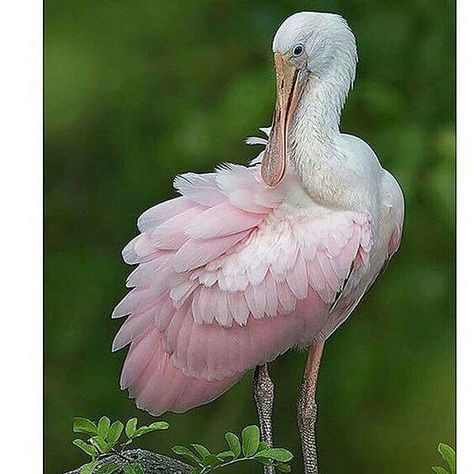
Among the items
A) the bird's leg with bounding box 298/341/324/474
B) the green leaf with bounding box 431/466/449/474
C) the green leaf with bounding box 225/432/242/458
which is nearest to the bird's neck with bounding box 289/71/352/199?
the bird's leg with bounding box 298/341/324/474

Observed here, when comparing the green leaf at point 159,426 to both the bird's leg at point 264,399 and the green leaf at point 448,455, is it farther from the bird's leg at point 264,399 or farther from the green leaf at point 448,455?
the green leaf at point 448,455

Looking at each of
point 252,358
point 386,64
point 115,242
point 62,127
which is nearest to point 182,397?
point 252,358

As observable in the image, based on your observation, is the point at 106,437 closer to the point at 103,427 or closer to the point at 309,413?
the point at 103,427

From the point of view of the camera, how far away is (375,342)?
2205 millimetres

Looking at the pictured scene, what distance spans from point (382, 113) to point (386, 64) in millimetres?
76

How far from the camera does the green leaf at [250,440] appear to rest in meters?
2.10

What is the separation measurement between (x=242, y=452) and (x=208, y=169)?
44 centimetres

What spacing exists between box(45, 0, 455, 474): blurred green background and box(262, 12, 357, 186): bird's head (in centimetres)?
7

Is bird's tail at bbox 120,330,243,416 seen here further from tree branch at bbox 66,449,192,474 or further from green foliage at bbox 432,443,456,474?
green foliage at bbox 432,443,456,474

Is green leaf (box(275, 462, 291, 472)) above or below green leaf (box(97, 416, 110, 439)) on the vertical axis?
below

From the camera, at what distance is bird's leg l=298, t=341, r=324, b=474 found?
86.0 inches

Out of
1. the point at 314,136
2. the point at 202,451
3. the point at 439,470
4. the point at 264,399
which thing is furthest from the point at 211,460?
the point at 314,136

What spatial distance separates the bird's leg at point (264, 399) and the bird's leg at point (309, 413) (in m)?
0.05

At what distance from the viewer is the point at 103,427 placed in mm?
2102
